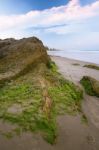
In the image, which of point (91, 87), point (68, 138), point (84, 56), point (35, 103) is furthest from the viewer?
point (84, 56)

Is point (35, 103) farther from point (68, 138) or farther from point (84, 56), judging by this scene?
point (84, 56)

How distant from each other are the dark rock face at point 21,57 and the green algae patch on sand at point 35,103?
433mm

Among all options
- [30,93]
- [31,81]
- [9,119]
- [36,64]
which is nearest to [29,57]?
[36,64]

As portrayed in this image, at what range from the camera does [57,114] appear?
564cm

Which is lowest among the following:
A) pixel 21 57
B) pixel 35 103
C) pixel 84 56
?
pixel 84 56

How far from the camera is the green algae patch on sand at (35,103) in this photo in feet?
15.9

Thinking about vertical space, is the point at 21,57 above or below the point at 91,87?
above

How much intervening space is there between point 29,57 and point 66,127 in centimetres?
420

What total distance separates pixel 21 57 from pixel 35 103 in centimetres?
368

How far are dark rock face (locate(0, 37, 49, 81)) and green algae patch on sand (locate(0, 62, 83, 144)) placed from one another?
433 mm

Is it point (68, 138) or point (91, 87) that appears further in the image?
point (91, 87)

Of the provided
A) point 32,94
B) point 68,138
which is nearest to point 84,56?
point 32,94

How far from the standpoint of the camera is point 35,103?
17.9ft

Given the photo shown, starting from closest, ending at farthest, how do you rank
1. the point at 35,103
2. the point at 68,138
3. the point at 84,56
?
Answer: the point at 68,138
the point at 35,103
the point at 84,56
